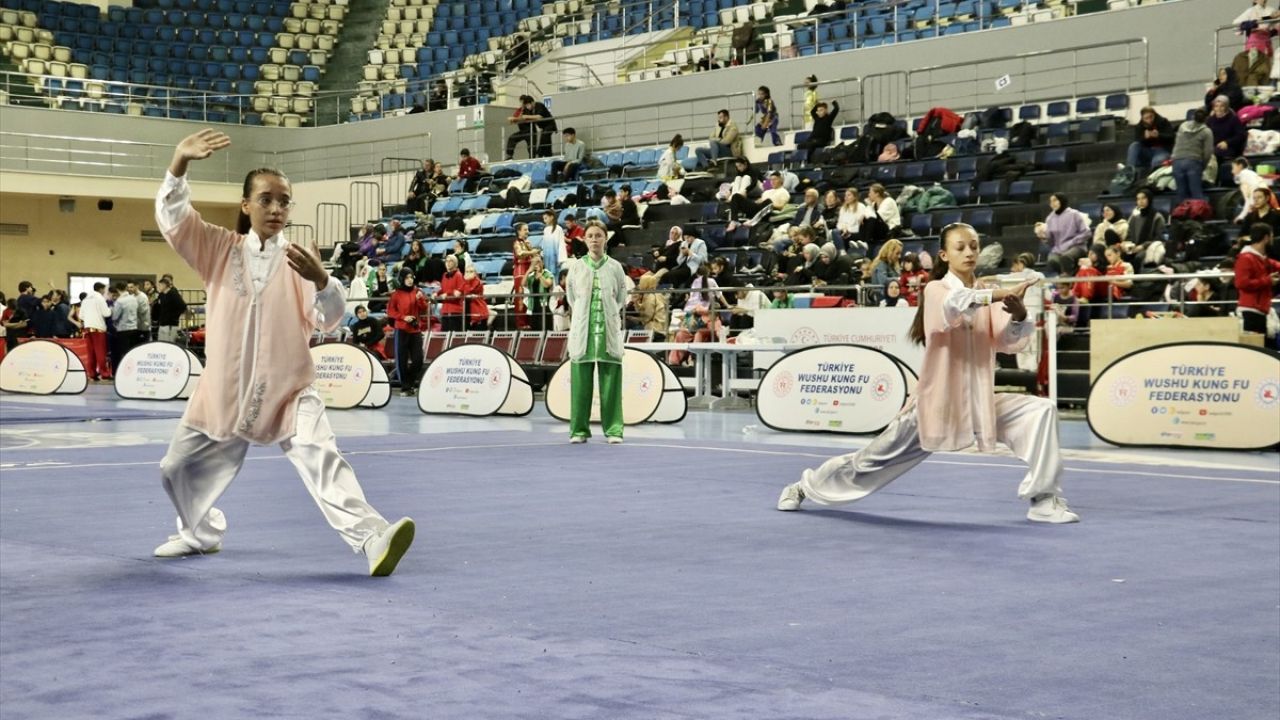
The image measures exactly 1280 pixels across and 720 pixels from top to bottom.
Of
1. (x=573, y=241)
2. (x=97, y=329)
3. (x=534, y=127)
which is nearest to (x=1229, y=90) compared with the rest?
(x=573, y=241)

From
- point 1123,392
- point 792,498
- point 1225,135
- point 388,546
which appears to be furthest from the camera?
point 1225,135

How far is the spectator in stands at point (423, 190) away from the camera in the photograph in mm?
32219

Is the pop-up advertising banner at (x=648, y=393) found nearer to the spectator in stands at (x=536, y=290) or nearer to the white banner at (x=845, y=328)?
the white banner at (x=845, y=328)

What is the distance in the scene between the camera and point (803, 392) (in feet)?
48.7

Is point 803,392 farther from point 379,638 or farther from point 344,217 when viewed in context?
point 344,217

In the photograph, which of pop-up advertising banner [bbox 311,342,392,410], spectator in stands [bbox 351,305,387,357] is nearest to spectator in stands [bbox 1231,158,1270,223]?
pop-up advertising banner [bbox 311,342,392,410]

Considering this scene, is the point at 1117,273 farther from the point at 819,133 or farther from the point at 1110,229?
the point at 819,133

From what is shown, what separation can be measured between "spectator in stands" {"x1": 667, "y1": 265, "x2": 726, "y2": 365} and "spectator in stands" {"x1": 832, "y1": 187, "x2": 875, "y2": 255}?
1843mm

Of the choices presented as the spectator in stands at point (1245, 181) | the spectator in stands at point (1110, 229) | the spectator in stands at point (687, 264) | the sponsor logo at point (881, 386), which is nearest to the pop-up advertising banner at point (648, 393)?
the sponsor logo at point (881, 386)

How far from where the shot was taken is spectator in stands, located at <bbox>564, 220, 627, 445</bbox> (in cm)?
1348

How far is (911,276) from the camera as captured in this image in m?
17.9

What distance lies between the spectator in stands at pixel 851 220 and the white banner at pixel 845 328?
3.08 metres

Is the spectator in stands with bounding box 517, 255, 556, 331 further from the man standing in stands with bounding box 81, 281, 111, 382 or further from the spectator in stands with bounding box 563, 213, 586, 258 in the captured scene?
the man standing in stands with bounding box 81, 281, 111, 382

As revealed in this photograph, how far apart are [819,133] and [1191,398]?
13.6 m
